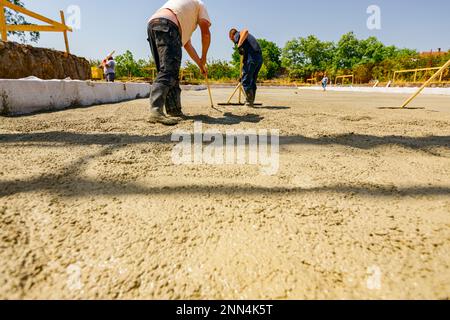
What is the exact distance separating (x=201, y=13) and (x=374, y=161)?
2578mm

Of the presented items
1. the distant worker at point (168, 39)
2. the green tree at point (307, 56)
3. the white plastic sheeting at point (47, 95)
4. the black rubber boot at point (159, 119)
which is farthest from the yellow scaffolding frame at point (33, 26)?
the green tree at point (307, 56)

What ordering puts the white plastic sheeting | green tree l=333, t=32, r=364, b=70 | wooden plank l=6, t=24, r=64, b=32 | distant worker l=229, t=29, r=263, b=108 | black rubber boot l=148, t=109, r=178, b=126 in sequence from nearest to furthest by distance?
black rubber boot l=148, t=109, r=178, b=126 < the white plastic sheeting < distant worker l=229, t=29, r=263, b=108 < wooden plank l=6, t=24, r=64, b=32 < green tree l=333, t=32, r=364, b=70

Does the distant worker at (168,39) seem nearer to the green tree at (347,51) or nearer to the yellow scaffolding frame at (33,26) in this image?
the yellow scaffolding frame at (33,26)

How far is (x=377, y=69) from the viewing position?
83.5 feet

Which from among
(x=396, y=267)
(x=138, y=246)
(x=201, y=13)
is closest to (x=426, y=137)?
(x=396, y=267)

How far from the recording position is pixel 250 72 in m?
4.70

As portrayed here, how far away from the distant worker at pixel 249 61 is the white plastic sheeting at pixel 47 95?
277cm

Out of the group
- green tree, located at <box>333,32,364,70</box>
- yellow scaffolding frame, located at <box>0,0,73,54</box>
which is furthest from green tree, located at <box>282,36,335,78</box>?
yellow scaffolding frame, located at <box>0,0,73,54</box>

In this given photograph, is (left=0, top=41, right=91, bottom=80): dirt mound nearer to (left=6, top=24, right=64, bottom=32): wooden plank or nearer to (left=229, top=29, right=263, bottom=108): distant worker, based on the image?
(left=6, top=24, right=64, bottom=32): wooden plank

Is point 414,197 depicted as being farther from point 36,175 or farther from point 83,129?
point 83,129

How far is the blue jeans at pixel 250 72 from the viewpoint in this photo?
4672 millimetres

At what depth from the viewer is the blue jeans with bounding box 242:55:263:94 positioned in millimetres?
4672

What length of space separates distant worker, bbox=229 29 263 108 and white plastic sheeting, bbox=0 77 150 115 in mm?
2770

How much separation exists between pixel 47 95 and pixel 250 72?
10.8 feet
